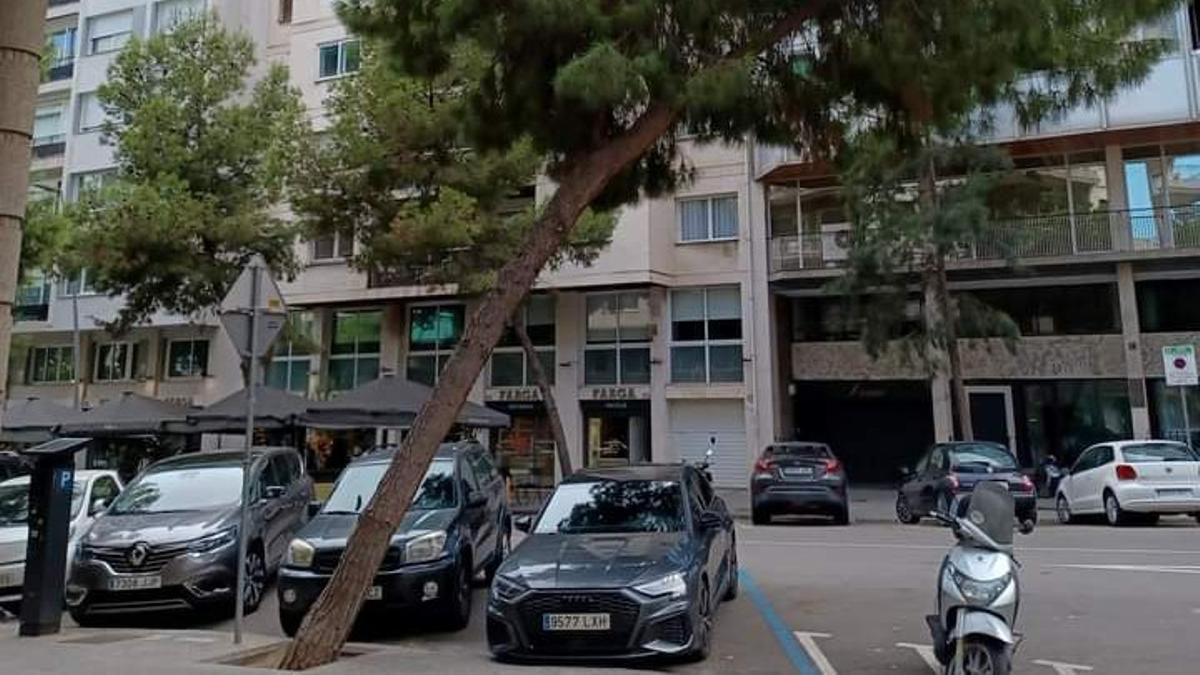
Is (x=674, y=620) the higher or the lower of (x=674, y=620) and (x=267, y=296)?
the lower

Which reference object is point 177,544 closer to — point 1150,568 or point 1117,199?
point 1150,568

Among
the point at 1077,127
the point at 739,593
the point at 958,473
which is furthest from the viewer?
the point at 1077,127

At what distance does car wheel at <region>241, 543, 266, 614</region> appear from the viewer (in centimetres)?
1092

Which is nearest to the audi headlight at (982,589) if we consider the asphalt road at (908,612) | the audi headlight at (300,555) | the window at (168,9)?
the asphalt road at (908,612)

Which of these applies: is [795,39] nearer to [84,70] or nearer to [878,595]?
[878,595]

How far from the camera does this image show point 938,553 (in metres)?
14.3

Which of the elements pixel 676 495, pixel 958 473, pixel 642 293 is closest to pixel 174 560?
pixel 676 495

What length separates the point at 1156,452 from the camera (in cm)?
1784

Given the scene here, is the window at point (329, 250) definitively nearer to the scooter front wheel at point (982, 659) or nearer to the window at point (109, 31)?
the window at point (109, 31)

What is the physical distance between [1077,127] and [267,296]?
22949mm

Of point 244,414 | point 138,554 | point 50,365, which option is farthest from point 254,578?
point 50,365

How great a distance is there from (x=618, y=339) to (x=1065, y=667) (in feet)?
74.3

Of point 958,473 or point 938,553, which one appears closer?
point 938,553

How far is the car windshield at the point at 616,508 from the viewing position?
8672 mm
